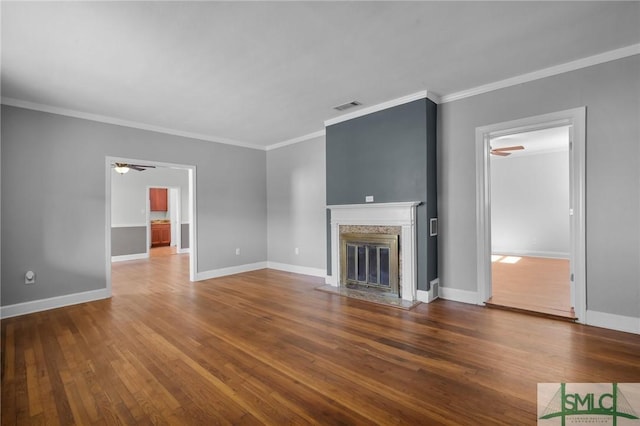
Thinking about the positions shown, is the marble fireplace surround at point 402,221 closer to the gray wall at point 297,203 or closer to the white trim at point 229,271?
the gray wall at point 297,203

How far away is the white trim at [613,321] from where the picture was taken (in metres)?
2.78

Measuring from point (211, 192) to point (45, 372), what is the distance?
12.2 ft

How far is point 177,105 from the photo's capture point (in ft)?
13.1

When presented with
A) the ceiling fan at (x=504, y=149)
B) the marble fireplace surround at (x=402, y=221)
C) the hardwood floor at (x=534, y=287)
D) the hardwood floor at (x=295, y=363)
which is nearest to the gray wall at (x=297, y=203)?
the marble fireplace surround at (x=402, y=221)

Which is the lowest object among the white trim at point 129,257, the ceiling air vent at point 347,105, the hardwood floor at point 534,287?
the white trim at point 129,257

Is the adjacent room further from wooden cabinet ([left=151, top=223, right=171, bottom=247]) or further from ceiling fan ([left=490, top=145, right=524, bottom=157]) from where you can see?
wooden cabinet ([left=151, top=223, right=171, bottom=247])

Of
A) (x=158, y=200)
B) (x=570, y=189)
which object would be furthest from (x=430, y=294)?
(x=158, y=200)

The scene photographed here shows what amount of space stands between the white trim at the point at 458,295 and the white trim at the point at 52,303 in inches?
189

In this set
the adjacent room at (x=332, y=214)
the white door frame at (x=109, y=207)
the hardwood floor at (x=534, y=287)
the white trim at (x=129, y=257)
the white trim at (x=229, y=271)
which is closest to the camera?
the adjacent room at (x=332, y=214)

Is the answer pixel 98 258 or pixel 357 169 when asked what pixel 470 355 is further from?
pixel 98 258

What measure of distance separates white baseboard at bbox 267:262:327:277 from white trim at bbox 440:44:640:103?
3.49 metres

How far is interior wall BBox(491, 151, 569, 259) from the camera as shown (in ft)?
23.7

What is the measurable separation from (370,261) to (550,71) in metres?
3.04

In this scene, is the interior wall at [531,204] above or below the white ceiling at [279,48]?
below
